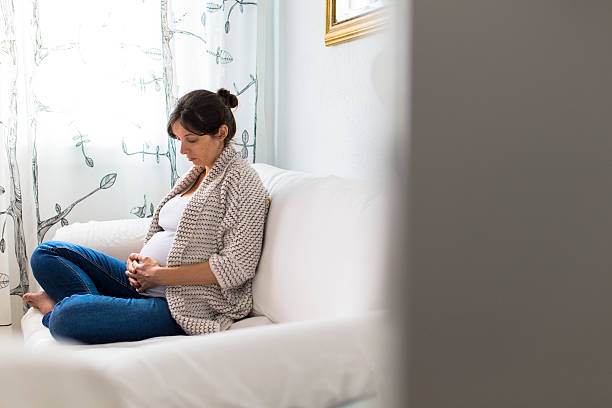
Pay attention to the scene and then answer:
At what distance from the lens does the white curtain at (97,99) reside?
2.29m

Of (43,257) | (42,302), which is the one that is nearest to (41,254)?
(43,257)

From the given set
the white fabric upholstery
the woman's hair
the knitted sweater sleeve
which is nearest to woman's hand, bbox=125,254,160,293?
the knitted sweater sleeve

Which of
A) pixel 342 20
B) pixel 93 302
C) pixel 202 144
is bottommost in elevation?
pixel 93 302

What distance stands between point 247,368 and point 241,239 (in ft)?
2.62

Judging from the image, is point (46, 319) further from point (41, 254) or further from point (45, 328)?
point (41, 254)

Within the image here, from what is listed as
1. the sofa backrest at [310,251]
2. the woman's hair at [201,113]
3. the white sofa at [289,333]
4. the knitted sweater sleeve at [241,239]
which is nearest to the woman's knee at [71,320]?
the white sofa at [289,333]

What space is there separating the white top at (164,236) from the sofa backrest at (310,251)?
282 millimetres

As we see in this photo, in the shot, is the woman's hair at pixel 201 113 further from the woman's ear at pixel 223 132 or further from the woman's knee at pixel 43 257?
the woman's knee at pixel 43 257

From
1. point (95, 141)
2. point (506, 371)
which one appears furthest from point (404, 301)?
point (95, 141)

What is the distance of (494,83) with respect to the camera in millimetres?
182

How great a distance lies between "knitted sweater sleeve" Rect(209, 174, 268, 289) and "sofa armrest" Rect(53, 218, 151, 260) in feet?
1.75

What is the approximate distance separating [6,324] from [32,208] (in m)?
0.48

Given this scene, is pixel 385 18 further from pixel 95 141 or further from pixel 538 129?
pixel 95 141

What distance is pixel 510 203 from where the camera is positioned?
19cm
